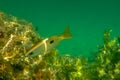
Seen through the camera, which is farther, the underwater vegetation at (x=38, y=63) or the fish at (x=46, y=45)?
the underwater vegetation at (x=38, y=63)

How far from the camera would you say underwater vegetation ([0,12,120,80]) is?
13.1ft

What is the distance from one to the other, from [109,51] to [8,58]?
4.20 metres

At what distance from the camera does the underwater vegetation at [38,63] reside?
4008 millimetres

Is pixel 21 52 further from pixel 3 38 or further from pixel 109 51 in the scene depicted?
pixel 109 51

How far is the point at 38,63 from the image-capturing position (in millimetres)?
4680

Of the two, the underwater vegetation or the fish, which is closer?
the fish

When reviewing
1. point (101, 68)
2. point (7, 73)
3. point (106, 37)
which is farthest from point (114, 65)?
point (7, 73)

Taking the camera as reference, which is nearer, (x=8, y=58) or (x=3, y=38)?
(x=8, y=58)

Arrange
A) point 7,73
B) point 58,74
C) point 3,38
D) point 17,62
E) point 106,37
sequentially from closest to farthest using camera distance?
point 7,73
point 17,62
point 3,38
point 58,74
point 106,37

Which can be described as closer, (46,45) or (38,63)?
(46,45)

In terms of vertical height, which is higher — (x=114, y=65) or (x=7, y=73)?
(x=114, y=65)

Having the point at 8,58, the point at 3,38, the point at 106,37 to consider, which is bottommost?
the point at 8,58

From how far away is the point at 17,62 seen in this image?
4102 mm

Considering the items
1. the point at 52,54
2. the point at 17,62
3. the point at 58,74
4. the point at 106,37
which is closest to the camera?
the point at 17,62
